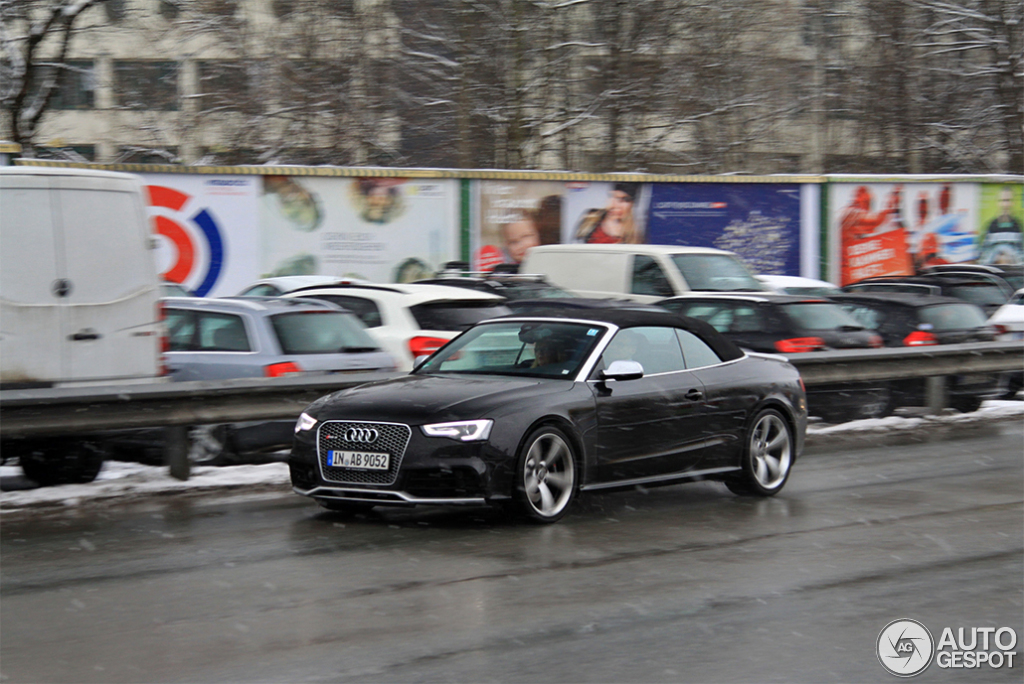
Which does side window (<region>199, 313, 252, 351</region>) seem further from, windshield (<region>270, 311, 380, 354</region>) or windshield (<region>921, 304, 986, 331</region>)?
windshield (<region>921, 304, 986, 331</region>)

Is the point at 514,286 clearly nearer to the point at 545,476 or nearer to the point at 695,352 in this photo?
the point at 695,352

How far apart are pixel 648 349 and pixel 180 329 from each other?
4.63 m

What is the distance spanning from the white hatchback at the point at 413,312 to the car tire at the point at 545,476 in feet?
14.6

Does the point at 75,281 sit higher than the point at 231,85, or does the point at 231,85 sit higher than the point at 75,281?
the point at 231,85

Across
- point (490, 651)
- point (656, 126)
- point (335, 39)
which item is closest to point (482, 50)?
point (335, 39)

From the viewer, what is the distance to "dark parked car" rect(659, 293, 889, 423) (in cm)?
1518

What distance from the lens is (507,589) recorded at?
7.05 metres

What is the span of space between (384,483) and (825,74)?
39737 millimetres

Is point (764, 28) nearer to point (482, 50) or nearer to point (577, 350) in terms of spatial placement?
point (482, 50)

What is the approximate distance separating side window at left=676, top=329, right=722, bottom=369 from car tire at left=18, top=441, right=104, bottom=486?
4522 millimetres

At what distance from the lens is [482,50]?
112ft

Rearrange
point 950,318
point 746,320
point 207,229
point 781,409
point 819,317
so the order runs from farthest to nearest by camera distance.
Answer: point 207,229
point 950,318
point 819,317
point 746,320
point 781,409

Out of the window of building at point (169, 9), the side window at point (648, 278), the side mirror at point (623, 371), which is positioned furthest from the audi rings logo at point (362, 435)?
the window of building at point (169, 9)

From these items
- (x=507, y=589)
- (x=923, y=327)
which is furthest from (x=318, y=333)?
(x=923, y=327)
